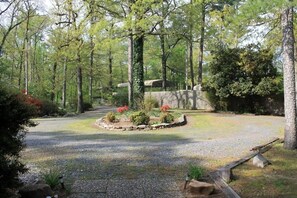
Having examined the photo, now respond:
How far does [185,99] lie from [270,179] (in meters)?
16.8

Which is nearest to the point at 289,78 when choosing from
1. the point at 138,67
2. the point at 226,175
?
the point at 226,175

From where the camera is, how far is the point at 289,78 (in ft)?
23.8

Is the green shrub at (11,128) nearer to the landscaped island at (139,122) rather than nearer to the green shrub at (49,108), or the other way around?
the landscaped island at (139,122)

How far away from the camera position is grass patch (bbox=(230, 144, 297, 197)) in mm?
4566

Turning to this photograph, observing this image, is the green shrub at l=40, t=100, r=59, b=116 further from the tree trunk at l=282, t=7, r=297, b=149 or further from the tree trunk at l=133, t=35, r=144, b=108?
the tree trunk at l=282, t=7, r=297, b=149

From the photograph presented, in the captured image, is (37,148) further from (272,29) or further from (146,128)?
(272,29)

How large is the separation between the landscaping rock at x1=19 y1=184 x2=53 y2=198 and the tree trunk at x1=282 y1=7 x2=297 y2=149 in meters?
5.66

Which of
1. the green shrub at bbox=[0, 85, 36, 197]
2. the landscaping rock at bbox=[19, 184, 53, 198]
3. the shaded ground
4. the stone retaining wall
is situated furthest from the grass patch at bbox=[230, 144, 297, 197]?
the stone retaining wall

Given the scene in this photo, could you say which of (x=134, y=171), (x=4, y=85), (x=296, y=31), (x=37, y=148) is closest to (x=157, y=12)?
(x=296, y=31)

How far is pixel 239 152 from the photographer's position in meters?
7.28

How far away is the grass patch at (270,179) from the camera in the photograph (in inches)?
180

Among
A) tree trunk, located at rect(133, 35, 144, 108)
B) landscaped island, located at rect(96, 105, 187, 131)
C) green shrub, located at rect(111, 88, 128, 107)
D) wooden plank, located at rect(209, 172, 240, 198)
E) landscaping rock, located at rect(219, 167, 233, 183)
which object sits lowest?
wooden plank, located at rect(209, 172, 240, 198)

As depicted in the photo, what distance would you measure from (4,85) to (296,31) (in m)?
9.33

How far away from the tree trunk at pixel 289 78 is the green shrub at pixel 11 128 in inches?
228
